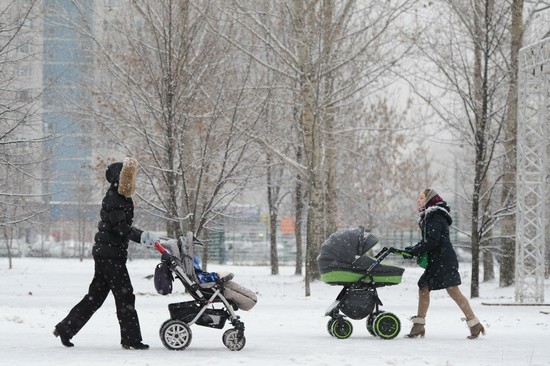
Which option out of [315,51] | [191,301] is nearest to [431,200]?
[191,301]

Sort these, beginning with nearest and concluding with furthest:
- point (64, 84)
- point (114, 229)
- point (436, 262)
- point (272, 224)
Answer: 1. point (114, 229)
2. point (436, 262)
3. point (64, 84)
4. point (272, 224)


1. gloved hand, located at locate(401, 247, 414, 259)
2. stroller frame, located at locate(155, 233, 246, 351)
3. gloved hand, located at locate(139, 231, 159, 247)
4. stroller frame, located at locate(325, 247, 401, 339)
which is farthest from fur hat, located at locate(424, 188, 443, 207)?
gloved hand, located at locate(139, 231, 159, 247)

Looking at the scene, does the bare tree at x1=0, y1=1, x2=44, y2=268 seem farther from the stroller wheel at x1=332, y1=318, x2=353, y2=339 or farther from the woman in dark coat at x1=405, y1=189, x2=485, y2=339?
the woman in dark coat at x1=405, y1=189, x2=485, y2=339

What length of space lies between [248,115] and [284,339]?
565 inches

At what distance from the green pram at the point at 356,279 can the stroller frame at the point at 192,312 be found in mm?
1940

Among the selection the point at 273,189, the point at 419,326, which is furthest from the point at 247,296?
the point at 273,189

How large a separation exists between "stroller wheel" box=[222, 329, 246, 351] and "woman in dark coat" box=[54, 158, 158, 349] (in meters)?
0.83

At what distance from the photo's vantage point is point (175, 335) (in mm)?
10258

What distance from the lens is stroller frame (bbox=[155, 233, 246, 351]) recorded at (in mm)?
10227

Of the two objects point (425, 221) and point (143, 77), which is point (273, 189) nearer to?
point (143, 77)

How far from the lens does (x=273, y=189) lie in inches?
1661

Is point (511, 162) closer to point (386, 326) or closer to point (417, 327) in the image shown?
Answer: point (417, 327)

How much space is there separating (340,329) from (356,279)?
64 centimetres

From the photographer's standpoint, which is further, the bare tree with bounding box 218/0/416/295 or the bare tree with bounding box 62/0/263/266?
the bare tree with bounding box 218/0/416/295
